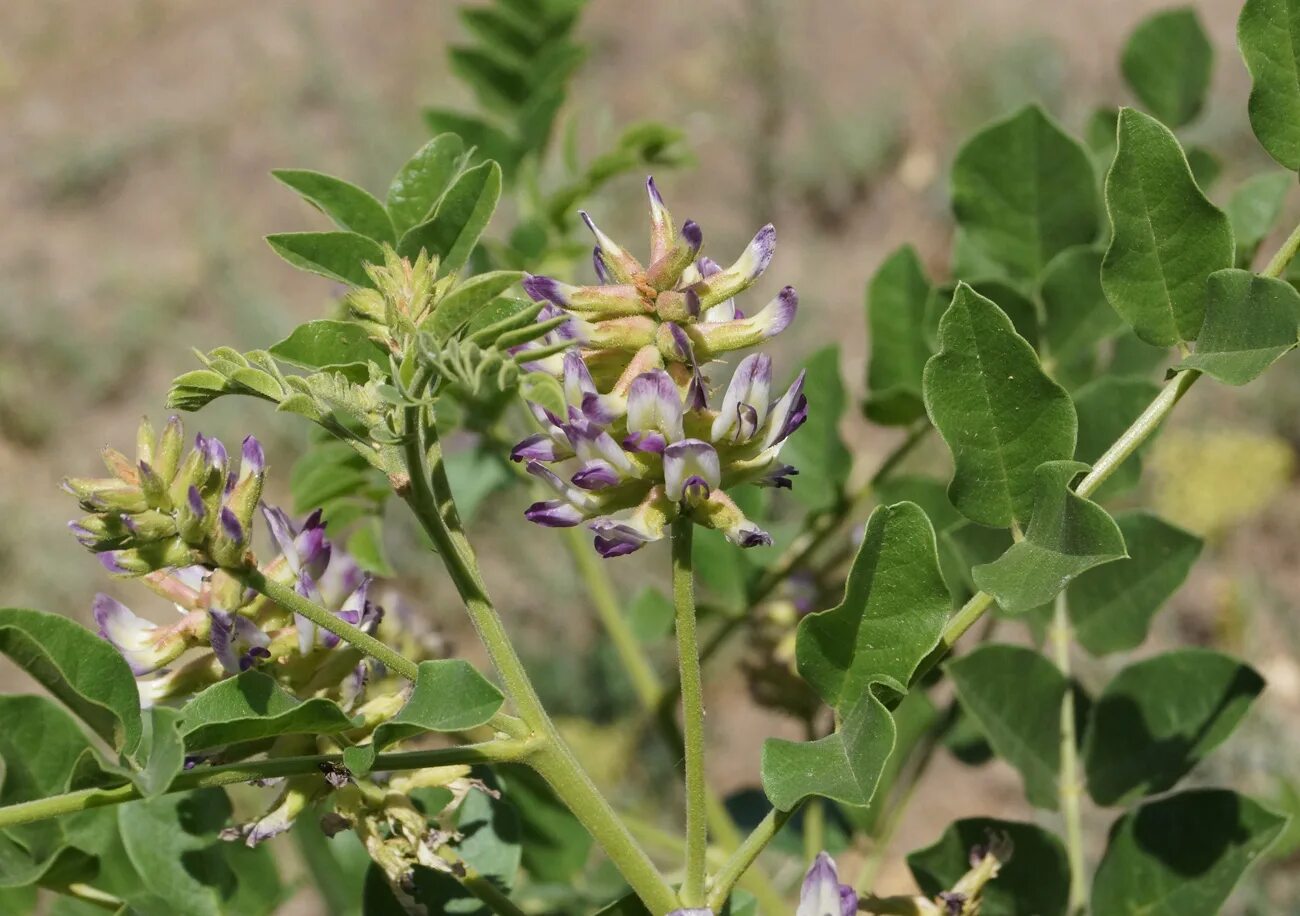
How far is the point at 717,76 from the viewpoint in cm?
769

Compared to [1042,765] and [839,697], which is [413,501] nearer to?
[839,697]

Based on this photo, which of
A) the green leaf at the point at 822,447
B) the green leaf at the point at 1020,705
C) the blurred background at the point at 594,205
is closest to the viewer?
the green leaf at the point at 1020,705

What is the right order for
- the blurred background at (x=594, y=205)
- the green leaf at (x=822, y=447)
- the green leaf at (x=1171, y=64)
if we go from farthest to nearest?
the blurred background at (x=594, y=205)
the green leaf at (x=1171, y=64)
the green leaf at (x=822, y=447)

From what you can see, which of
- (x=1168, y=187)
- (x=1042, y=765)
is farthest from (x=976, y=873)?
(x=1168, y=187)

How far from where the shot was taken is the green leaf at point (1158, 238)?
1.04 meters

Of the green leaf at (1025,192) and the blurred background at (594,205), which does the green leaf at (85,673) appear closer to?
the green leaf at (1025,192)

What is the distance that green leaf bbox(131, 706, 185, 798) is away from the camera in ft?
2.93

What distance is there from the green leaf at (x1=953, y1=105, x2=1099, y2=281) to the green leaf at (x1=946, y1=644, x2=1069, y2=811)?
471 mm

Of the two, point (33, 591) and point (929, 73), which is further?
point (929, 73)

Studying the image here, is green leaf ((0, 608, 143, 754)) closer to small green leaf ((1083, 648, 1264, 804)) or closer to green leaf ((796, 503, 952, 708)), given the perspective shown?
green leaf ((796, 503, 952, 708))

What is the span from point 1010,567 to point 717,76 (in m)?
7.07

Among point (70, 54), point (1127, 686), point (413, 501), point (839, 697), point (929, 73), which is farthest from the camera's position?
point (70, 54)

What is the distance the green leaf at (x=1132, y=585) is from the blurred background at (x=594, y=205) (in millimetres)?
2891

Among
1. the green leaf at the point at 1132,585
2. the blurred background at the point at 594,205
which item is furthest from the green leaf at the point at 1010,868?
the blurred background at the point at 594,205
